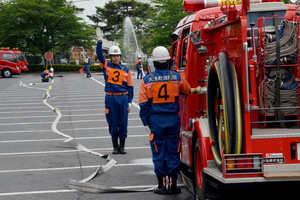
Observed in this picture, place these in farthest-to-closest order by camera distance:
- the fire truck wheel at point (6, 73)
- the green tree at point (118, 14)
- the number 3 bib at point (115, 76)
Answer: the green tree at point (118, 14), the fire truck wheel at point (6, 73), the number 3 bib at point (115, 76)

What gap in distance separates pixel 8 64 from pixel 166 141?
40.0 meters

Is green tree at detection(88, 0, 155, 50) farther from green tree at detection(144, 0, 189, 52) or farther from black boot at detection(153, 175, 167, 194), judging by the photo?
black boot at detection(153, 175, 167, 194)

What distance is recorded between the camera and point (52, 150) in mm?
10578

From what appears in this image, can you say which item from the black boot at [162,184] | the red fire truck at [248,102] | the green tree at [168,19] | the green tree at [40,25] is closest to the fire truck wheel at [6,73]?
the green tree at [40,25]

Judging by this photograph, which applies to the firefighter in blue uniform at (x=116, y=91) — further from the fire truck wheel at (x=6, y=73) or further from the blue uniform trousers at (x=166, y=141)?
the fire truck wheel at (x=6, y=73)

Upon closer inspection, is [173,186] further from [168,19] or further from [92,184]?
[168,19]

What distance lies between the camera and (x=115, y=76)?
32.5 feet

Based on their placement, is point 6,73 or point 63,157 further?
point 6,73

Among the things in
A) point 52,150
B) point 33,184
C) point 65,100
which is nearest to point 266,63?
point 33,184

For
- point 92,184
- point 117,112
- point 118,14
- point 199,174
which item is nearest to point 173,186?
point 199,174

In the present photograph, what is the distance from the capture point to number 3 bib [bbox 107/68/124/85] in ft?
32.4

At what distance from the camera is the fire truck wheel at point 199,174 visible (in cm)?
561

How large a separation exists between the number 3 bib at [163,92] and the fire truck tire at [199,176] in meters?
0.94

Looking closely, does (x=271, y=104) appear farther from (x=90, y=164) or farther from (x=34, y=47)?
(x=34, y=47)
